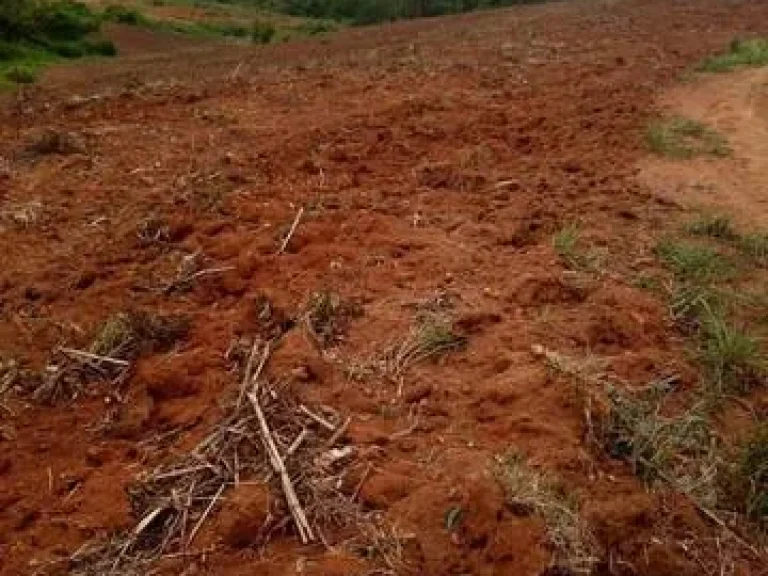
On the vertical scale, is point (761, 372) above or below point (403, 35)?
above

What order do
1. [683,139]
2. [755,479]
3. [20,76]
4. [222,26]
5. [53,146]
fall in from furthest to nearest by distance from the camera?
[222,26] → [20,76] → [683,139] → [53,146] → [755,479]

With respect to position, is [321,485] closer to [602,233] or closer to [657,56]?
[602,233]

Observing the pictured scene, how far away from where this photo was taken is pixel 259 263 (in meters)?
5.38

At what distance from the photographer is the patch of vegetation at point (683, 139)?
8.06 m

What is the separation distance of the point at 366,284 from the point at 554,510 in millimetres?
1884

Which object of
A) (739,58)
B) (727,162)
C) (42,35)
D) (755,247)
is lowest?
(42,35)

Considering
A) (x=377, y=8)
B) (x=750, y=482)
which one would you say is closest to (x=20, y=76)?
(x=750, y=482)

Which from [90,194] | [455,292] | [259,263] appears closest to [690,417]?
[455,292]

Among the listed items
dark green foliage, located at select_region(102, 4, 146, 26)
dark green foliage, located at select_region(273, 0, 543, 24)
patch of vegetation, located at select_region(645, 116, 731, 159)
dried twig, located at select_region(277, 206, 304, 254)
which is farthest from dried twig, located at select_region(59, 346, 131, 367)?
dark green foliage, located at select_region(273, 0, 543, 24)

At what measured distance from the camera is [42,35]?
17.8 m

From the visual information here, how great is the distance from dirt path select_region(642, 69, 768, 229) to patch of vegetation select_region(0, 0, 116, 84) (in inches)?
341

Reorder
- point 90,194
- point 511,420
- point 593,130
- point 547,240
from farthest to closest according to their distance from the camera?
point 593,130
point 90,194
point 547,240
point 511,420

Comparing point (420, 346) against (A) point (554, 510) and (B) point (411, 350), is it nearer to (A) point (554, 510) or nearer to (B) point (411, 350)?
(B) point (411, 350)

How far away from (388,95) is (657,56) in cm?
421
